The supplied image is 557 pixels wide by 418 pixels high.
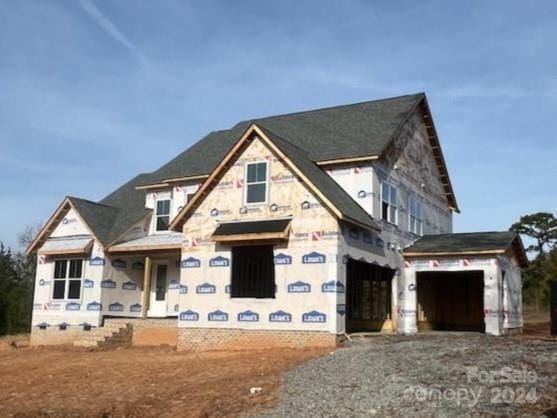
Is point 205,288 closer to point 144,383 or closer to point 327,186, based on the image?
point 327,186

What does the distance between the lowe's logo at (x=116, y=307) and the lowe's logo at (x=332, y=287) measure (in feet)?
37.1

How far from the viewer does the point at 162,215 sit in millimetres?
28656

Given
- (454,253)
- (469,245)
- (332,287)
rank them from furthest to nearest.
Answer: (469,245) < (454,253) < (332,287)

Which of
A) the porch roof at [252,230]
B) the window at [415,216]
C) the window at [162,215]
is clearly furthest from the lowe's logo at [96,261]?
the window at [415,216]

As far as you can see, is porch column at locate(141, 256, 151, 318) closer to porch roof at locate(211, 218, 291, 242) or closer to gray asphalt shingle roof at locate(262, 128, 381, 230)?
porch roof at locate(211, 218, 291, 242)

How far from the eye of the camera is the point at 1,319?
37094mm

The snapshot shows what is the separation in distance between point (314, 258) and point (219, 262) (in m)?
3.64

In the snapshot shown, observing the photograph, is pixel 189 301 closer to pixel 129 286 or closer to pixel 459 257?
pixel 129 286

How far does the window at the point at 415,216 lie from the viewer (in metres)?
26.8

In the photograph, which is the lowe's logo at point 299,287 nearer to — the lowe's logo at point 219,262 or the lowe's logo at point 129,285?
the lowe's logo at point 219,262

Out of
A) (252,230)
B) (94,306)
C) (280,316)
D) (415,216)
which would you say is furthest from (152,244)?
(415,216)

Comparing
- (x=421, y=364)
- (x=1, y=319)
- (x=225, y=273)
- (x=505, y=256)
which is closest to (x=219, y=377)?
(x=421, y=364)

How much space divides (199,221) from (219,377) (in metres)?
8.32

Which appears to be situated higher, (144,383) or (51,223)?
(51,223)
